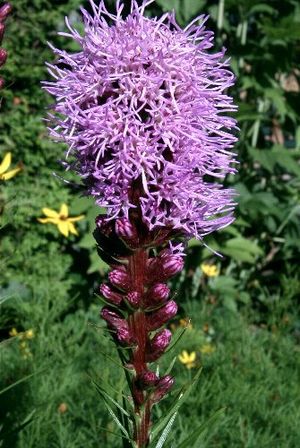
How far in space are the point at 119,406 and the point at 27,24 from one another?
3463mm

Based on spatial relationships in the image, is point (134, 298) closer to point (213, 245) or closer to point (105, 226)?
point (105, 226)

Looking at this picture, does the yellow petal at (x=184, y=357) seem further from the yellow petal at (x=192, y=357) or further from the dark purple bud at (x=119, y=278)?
the dark purple bud at (x=119, y=278)

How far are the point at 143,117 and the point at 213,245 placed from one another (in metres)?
3.11

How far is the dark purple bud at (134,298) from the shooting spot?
1.60 metres

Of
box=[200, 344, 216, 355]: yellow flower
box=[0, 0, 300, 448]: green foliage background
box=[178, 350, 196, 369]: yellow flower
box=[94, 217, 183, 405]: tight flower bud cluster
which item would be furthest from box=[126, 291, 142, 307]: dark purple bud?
box=[200, 344, 216, 355]: yellow flower

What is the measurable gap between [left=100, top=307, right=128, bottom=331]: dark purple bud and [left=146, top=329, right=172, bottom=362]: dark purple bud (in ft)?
0.26

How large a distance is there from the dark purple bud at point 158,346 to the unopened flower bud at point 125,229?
25 cm

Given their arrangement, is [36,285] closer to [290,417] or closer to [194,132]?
[290,417]

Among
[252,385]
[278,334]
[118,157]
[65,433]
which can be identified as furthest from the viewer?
[278,334]

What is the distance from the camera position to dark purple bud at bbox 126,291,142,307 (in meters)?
1.60

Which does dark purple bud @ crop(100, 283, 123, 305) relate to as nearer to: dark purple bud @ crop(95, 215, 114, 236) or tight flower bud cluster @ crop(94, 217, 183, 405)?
tight flower bud cluster @ crop(94, 217, 183, 405)

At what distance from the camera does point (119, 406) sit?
1666 mm

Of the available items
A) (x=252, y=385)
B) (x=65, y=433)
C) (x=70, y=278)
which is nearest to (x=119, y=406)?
(x=65, y=433)

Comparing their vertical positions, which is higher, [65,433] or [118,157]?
[118,157]
